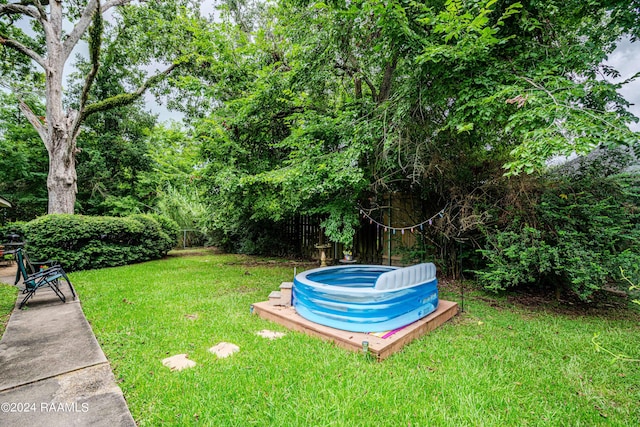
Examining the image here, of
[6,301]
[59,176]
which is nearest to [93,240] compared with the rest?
[59,176]

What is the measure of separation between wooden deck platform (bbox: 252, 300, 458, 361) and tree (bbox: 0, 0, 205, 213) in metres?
8.76

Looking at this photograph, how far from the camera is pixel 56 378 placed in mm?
2549

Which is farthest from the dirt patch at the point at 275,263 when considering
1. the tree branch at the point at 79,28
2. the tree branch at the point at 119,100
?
the tree branch at the point at 79,28

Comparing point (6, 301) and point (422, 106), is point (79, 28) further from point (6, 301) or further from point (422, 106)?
point (422, 106)

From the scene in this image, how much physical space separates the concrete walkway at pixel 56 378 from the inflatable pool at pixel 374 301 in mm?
2144

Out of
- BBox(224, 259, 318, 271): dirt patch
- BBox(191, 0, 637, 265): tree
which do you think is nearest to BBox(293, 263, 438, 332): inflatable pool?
BBox(191, 0, 637, 265): tree

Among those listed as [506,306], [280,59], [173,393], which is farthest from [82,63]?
[506,306]

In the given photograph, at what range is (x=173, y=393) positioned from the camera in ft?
7.75

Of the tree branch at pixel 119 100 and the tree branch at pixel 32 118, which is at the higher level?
the tree branch at pixel 119 100

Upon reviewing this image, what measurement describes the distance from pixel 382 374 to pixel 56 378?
292cm

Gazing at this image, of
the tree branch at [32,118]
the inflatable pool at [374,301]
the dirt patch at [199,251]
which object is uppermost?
the tree branch at [32,118]

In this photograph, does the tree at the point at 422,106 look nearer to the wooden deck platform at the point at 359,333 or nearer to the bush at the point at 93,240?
the wooden deck platform at the point at 359,333

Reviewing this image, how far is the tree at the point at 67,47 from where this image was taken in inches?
379

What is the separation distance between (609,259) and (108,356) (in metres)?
6.39
